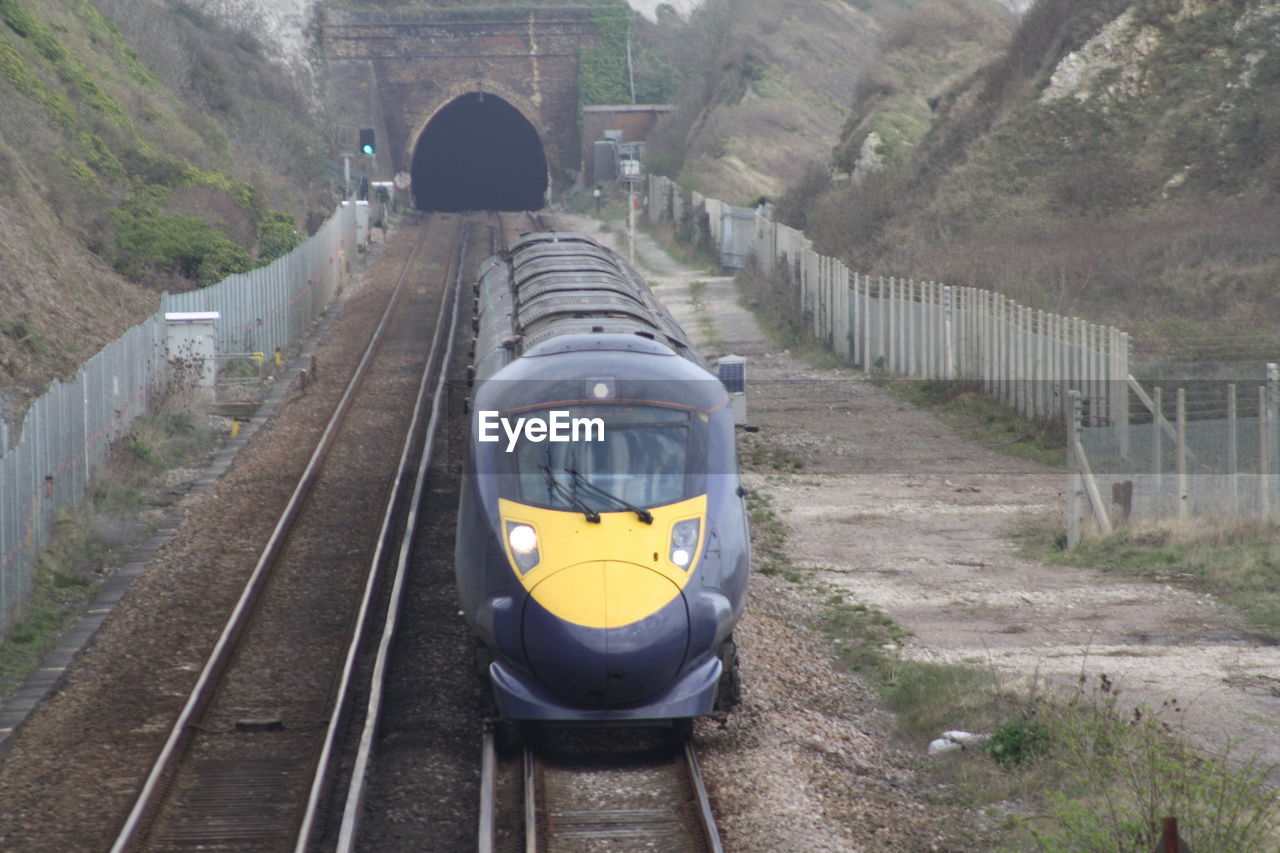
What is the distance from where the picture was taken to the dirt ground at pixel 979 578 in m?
11.1

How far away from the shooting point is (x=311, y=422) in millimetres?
→ 23703

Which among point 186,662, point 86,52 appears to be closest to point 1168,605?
point 186,662

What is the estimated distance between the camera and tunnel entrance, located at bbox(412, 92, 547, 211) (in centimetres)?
8462

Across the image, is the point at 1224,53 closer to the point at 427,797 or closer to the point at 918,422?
the point at 918,422

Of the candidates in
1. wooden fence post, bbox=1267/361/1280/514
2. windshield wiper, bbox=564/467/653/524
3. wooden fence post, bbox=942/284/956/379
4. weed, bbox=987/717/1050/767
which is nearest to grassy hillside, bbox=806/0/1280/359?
wooden fence post, bbox=942/284/956/379

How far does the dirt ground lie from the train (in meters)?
2.98

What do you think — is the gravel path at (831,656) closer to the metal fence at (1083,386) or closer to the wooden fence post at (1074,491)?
the wooden fence post at (1074,491)

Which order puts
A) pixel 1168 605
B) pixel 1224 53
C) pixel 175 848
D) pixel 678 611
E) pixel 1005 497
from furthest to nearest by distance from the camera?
1. pixel 1224 53
2. pixel 1005 497
3. pixel 1168 605
4. pixel 678 611
5. pixel 175 848

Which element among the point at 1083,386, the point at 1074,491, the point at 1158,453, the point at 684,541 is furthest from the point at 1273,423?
the point at 684,541

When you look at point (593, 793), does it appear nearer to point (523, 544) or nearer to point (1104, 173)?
point (523, 544)

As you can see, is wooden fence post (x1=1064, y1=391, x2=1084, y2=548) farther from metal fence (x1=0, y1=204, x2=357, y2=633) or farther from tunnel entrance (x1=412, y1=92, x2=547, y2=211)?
tunnel entrance (x1=412, y1=92, x2=547, y2=211)

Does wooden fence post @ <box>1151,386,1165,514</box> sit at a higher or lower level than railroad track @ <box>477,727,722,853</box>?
higher

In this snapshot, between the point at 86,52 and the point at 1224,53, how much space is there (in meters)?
34.0

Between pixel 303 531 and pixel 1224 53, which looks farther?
pixel 1224 53
